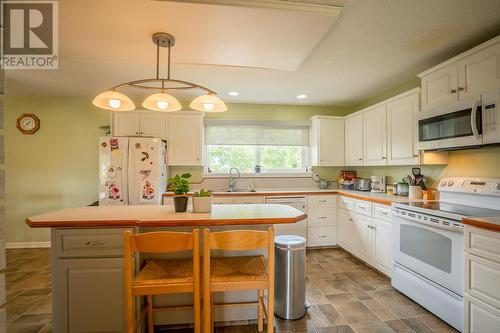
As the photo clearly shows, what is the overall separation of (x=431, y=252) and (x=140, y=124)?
395 cm

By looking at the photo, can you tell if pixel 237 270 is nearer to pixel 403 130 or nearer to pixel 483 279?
pixel 483 279

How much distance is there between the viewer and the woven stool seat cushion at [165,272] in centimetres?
141

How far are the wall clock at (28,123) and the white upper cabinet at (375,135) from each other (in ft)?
17.1

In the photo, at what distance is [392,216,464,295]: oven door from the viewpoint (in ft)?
5.92

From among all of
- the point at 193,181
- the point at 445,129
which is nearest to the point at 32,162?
the point at 193,181

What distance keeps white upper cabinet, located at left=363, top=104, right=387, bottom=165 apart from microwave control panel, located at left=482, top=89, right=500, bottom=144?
4.06 ft

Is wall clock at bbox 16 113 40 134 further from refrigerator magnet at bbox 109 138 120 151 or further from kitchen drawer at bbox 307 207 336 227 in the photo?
kitchen drawer at bbox 307 207 336 227

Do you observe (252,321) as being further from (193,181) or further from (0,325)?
(193,181)

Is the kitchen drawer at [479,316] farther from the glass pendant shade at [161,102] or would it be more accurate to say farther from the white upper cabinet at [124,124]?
the white upper cabinet at [124,124]

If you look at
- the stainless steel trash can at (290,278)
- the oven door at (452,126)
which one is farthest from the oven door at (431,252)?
the stainless steel trash can at (290,278)

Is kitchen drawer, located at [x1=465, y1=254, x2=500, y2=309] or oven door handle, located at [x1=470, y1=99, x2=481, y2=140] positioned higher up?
oven door handle, located at [x1=470, y1=99, x2=481, y2=140]

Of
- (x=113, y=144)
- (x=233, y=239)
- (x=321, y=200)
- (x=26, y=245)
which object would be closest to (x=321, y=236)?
A: (x=321, y=200)

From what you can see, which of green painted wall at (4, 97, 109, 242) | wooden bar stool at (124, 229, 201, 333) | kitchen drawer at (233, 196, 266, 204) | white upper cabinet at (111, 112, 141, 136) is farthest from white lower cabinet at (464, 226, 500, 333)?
green painted wall at (4, 97, 109, 242)

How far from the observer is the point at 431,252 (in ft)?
6.64
